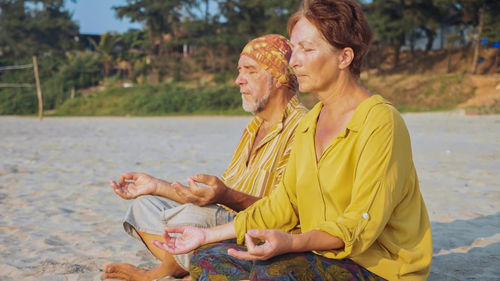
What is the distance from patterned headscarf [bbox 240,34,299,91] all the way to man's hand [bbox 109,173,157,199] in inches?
32.3

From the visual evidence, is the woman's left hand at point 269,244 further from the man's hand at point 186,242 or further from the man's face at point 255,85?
the man's face at point 255,85

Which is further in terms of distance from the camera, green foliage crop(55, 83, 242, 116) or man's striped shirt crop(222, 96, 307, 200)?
green foliage crop(55, 83, 242, 116)

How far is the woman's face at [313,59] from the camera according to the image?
1.87 m

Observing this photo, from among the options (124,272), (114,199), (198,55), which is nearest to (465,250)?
(124,272)

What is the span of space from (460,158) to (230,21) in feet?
97.2

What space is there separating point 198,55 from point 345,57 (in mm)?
36311

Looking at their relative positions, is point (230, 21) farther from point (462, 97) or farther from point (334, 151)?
point (334, 151)

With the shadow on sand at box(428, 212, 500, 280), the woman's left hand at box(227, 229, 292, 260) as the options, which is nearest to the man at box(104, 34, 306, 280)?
the woman's left hand at box(227, 229, 292, 260)

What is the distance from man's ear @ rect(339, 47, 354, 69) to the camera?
1853 millimetres

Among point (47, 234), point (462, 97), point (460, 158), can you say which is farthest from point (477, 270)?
point (462, 97)

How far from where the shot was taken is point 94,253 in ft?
12.2

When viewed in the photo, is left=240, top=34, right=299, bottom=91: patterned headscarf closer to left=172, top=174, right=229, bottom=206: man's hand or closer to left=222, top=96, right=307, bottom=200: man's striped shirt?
left=222, top=96, right=307, bottom=200: man's striped shirt

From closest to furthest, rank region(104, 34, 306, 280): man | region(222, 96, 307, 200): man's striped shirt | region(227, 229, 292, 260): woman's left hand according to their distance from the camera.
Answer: region(227, 229, 292, 260): woman's left hand
region(104, 34, 306, 280): man
region(222, 96, 307, 200): man's striped shirt

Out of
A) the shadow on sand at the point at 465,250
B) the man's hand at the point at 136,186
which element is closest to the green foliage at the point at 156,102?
the shadow on sand at the point at 465,250
